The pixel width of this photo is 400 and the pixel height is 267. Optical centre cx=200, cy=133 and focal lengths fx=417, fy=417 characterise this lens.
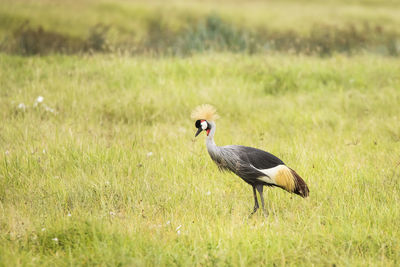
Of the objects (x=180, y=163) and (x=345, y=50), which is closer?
(x=180, y=163)

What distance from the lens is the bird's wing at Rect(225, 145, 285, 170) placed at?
11.6ft

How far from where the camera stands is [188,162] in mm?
4836

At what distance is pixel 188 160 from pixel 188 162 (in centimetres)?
10

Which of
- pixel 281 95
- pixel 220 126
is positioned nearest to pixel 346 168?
pixel 220 126

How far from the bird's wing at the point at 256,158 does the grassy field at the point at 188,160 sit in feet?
1.41

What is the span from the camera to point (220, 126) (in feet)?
21.2

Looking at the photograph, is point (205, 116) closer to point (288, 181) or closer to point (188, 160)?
point (288, 181)

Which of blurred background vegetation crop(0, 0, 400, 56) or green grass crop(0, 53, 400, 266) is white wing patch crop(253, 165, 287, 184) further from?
blurred background vegetation crop(0, 0, 400, 56)

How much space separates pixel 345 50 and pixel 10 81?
30.2 ft

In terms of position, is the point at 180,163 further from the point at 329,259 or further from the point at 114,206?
the point at 329,259

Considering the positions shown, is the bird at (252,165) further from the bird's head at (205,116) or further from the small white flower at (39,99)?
the small white flower at (39,99)

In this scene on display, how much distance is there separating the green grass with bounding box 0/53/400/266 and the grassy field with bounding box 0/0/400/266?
0.06ft

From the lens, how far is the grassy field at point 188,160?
307 centimetres

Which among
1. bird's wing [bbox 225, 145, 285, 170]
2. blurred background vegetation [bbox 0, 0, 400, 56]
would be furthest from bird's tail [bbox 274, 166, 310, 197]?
blurred background vegetation [bbox 0, 0, 400, 56]
